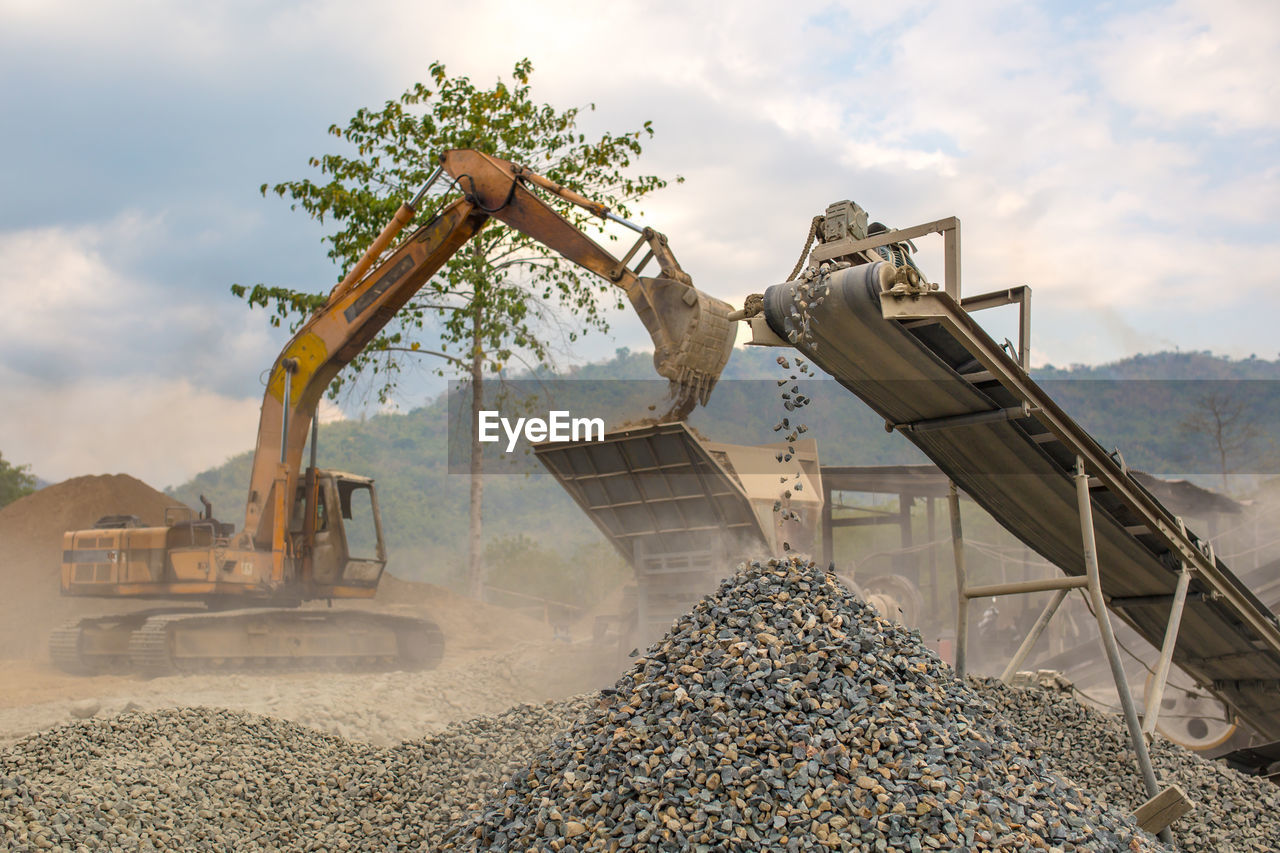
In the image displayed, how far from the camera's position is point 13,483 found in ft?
112

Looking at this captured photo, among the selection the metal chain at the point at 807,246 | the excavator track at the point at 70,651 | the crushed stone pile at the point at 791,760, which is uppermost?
the metal chain at the point at 807,246

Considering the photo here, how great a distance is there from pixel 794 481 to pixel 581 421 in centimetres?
239

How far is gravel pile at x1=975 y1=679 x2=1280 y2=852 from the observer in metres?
5.43

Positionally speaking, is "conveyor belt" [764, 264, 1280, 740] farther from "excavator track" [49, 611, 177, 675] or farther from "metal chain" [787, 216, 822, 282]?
"excavator track" [49, 611, 177, 675]

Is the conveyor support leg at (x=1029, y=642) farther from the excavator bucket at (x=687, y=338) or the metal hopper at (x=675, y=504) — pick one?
the excavator bucket at (x=687, y=338)

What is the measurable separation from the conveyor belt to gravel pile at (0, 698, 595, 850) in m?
3.12

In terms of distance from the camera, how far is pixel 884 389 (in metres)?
5.68

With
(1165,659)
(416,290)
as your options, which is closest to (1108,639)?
(1165,659)

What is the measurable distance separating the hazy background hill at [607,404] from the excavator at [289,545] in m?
25.0

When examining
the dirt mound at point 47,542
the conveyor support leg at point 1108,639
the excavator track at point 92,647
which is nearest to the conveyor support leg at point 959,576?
the conveyor support leg at point 1108,639

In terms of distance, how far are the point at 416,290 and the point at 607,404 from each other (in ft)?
100

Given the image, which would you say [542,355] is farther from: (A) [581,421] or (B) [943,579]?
(B) [943,579]

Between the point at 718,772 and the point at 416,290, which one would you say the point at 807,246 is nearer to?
the point at 718,772

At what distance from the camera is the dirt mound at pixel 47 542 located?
16.5 m
